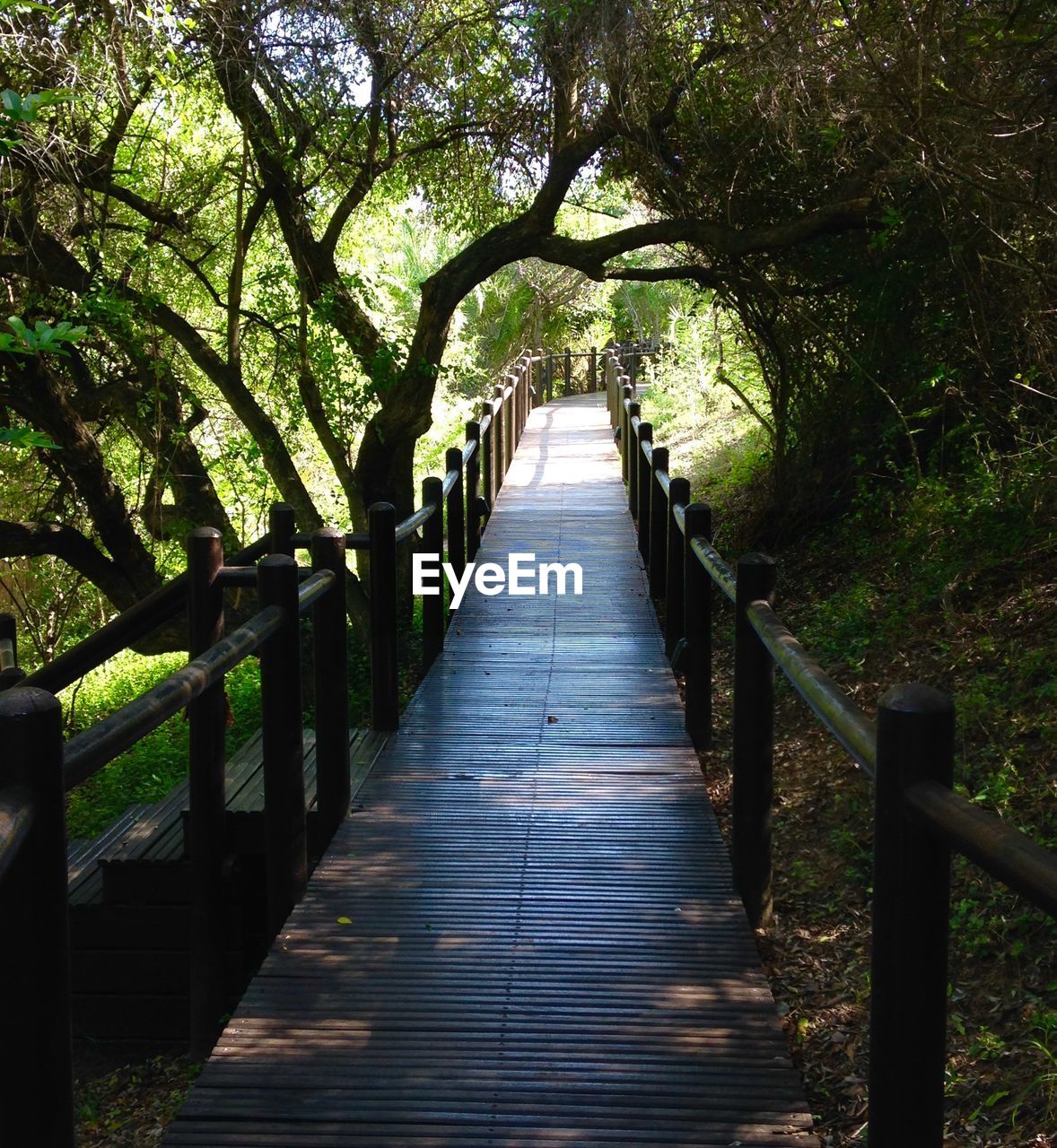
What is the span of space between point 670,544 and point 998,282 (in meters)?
2.21

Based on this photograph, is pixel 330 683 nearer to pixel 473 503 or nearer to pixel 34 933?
pixel 34 933

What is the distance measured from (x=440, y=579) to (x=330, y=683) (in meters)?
2.54

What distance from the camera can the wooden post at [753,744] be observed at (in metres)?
4.02

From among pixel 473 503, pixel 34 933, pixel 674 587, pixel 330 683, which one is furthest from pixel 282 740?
pixel 473 503

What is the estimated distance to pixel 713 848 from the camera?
4.61m

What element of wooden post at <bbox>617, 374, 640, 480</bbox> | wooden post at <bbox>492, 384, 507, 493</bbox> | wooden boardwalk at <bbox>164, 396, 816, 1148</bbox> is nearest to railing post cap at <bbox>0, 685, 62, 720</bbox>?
wooden boardwalk at <bbox>164, 396, 816, 1148</bbox>

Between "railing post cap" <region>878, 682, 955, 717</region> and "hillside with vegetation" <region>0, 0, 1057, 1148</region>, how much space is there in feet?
5.93

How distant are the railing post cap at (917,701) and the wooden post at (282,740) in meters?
2.17

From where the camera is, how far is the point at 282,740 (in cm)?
401

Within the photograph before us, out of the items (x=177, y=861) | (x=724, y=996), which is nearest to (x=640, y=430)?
(x=177, y=861)

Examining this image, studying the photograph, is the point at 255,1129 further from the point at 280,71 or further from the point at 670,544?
the point at 280,71

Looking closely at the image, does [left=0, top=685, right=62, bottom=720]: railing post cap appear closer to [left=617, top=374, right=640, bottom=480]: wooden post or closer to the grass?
the grass

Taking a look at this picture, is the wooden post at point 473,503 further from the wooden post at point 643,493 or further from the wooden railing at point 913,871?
the wooden railing at point 913,871

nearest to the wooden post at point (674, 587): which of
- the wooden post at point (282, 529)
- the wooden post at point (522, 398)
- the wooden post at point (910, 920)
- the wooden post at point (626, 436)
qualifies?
the wooden post at point (282, 529)
